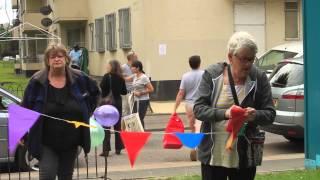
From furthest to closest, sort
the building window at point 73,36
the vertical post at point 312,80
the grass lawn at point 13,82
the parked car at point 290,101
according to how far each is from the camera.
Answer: the building window at point 73,36 < the grass lawn at point 13,82 < the parked car at point 290,101 < the vertical post at point 312,80

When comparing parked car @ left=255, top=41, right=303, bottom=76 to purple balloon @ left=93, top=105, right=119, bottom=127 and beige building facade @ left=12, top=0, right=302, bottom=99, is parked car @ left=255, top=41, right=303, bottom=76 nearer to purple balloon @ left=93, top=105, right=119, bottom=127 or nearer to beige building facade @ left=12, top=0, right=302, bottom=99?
beige building facade @ left=12, top=0, right=302, bottom=99

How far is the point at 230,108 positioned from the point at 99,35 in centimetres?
2634

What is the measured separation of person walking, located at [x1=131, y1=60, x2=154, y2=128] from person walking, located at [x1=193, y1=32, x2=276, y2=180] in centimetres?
789

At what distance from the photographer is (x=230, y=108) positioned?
13.9 ft

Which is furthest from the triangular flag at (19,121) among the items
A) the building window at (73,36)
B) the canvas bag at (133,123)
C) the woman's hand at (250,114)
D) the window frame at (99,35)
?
the building window at (73,36)

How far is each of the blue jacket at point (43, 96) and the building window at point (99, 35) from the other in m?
23.7

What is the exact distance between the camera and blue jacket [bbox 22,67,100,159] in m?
5.46

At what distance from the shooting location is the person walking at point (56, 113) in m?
5.50

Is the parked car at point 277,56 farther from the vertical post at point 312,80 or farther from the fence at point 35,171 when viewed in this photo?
the vertical post at point 312,80

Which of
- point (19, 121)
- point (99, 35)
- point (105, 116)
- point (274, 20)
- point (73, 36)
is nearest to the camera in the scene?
point (19, 121)

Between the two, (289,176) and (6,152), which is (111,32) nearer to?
(6,152)

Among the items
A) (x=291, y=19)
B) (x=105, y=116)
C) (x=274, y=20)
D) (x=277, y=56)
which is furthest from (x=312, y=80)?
(x=291, y=19)

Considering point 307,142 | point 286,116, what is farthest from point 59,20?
point 307,142

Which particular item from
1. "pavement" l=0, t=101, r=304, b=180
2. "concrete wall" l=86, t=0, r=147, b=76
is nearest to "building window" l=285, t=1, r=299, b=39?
"concrete wall" l=86, t=0, r=147, b=76
